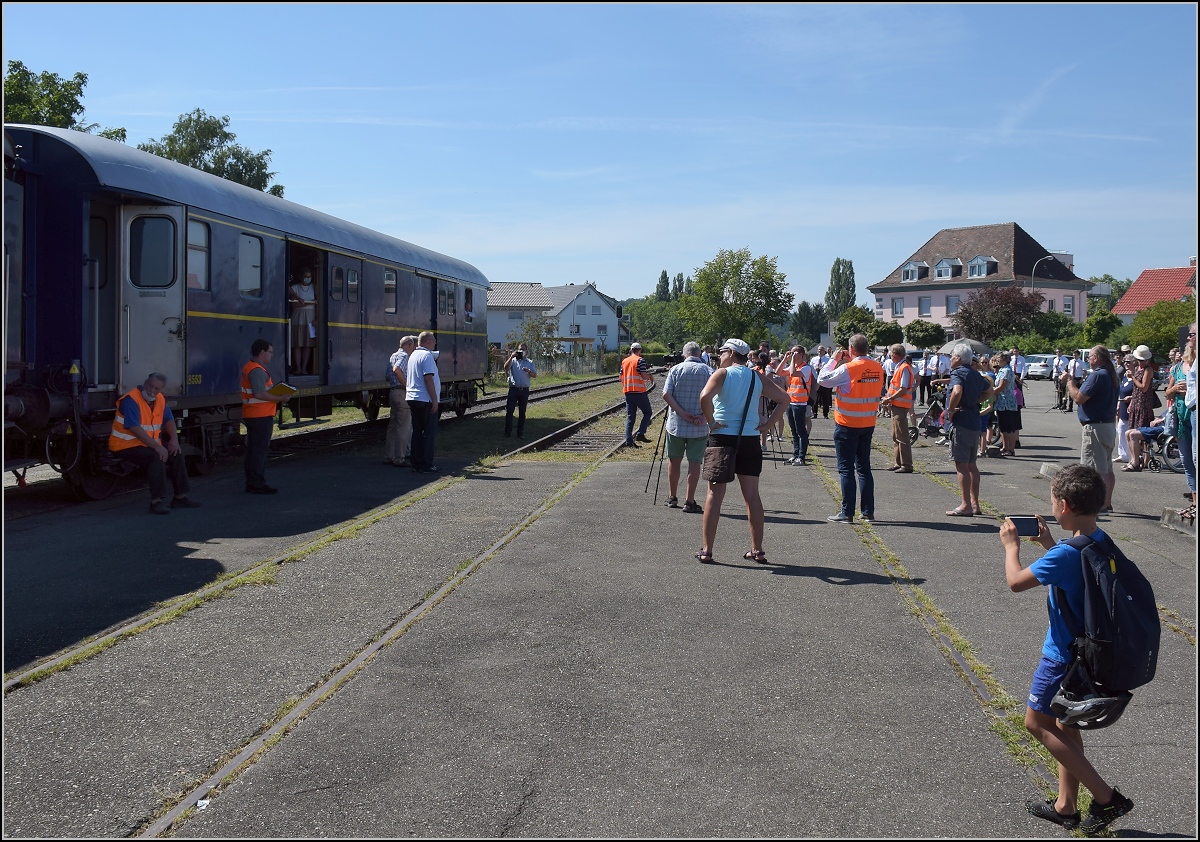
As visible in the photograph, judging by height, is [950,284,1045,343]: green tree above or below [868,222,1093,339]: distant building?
below

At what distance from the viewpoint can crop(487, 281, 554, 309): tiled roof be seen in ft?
364

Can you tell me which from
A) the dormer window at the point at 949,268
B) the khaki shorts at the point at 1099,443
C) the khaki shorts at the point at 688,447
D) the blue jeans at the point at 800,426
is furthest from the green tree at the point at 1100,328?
the khaki shorts at the point at 688,447

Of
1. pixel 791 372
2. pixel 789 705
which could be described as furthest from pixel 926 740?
pixel 791 372

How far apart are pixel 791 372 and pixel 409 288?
808 cm

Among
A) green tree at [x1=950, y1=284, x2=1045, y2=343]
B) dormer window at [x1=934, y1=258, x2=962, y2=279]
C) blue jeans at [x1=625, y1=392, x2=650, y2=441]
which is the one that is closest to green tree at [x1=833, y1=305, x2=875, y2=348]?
dormer window at [x1=934, y1=258, x2=962, y2=279]

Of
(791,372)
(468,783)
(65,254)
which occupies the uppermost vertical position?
(65,254)

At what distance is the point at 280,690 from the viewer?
5738mm

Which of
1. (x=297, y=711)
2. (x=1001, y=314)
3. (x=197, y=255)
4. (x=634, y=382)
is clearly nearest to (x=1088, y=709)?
(x=297, y=711)

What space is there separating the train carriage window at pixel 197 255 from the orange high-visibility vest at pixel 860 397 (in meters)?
7.71

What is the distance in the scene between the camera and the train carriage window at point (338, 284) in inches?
686

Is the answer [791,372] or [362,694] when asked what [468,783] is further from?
[791,372]

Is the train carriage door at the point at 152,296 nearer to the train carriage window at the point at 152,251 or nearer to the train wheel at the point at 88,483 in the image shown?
the train carriage window at the point at 152,251

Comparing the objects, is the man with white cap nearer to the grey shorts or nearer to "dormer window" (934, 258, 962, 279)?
the grey shorts

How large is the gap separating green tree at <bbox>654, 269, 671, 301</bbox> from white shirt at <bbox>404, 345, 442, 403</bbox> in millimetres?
181021
